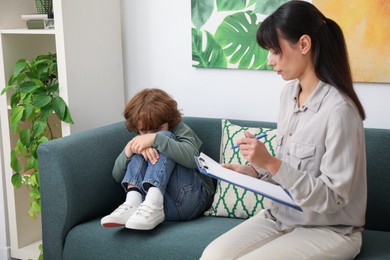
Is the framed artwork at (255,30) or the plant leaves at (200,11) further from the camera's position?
the plant leaves at (200,11)

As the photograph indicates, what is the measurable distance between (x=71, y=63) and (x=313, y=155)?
4.55 ft

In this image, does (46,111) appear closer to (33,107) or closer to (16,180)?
(33,107)

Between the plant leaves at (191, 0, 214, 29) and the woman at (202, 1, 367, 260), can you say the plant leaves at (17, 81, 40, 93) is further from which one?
the woman at (202, 1, 367, 260)

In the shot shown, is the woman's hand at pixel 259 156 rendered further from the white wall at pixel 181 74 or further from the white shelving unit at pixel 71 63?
the white shelving unit at pixel 71 63

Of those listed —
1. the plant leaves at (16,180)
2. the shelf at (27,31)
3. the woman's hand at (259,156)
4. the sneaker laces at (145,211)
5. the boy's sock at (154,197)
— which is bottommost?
the plant leaves at (16,180)

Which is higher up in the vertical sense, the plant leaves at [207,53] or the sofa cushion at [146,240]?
the plant leaves at [207,53]

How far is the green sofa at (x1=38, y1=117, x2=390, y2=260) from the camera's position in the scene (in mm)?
2283

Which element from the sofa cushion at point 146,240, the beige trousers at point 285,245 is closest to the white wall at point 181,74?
the sofa cushion at point 146,240

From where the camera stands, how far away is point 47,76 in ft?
9.77

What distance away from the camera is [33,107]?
2861 mm

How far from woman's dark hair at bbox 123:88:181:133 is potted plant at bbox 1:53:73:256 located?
39 centimetres

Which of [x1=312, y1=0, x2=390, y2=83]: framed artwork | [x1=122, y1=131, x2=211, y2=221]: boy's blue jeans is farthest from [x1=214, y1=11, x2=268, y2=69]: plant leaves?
[x1=122, y1=131, x2=211, y2=221]: boy's blue jeans

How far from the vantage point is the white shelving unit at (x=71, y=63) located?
9.45 feet

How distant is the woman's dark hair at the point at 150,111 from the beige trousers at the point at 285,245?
2.28 ft
